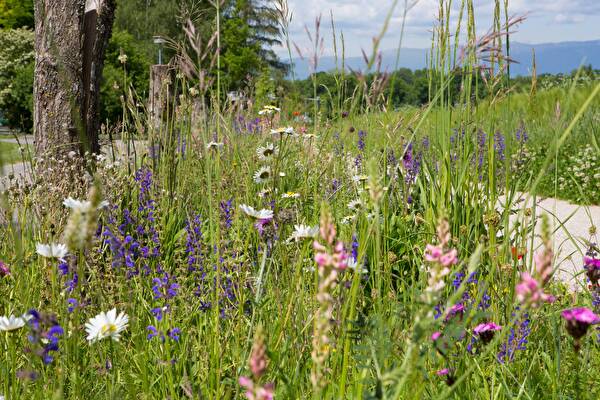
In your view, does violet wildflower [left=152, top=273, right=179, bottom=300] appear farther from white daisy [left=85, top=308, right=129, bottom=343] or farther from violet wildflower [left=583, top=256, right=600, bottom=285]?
violet wildflower [left=583, top=256, right=600, bottom=285]

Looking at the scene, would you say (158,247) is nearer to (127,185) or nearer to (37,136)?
(127,185)

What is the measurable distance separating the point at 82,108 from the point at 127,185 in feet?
1.69

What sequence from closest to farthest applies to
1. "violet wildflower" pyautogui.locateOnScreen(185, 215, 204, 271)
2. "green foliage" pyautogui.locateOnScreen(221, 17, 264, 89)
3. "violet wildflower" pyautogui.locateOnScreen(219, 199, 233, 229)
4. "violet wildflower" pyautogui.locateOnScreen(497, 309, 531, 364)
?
"violet wildflower" pyautogui.locateOnScreen(497, 309, 531, 364) → "violet wildflower" pyautogui.locateOnScreen(185, 215, 204, 271) → "violet wildflower" pyautogui.locateOnScreen(219, 199, 233, 229) → "green foliage" pyautogui.locateOnScreen(221, 17, 264, 89)

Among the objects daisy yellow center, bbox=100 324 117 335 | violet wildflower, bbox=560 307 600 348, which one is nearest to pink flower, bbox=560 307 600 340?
violet wildflower, bbox=560 307 600 348

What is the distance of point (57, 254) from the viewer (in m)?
1.49

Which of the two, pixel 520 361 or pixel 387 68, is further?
pixel 520 361

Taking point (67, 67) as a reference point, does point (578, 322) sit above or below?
below

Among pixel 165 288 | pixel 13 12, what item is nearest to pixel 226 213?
pixel 165 288

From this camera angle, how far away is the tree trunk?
3.31 m

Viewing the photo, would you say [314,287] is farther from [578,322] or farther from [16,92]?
[16,92]

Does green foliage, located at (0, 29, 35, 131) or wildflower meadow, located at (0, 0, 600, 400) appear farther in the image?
green foliage, located at (0, 29, 35, 131)

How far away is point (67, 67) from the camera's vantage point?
330 centimetres

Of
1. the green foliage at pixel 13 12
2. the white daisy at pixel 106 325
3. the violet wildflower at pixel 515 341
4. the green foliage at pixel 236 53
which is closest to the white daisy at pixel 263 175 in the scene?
the violet wildflower at pixel 515 341

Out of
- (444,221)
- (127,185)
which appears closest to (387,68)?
(444,221)
